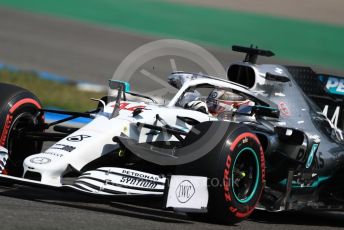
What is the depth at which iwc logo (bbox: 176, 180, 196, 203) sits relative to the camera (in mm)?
7203

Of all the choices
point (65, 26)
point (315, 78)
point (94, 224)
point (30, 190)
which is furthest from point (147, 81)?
point (94, 224)

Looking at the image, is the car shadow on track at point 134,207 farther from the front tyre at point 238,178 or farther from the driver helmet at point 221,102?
the driver helmet at point 221,102

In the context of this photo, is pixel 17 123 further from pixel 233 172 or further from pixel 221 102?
pixel 233 172

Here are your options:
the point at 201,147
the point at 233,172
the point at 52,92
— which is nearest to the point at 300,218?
the point at 233,172

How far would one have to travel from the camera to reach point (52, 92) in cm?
1708

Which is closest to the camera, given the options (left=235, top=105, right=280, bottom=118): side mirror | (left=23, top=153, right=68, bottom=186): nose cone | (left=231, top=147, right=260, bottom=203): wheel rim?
(left=23, top=153, right=68, bottom=186): nose cone

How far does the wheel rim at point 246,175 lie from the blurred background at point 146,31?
11.3 meters

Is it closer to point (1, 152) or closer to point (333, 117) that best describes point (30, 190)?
point (1, 152)

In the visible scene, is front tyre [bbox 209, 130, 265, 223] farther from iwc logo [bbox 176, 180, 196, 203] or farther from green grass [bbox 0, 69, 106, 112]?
green grass [bbox 0, 69, 106, 112]

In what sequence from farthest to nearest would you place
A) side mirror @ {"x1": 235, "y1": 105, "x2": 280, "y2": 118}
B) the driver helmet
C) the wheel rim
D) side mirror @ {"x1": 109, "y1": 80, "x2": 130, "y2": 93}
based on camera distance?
1. the driver helmet
2. side mirror @ {"x1": 235, "y1": 105, "x2": 280, "y2": 118}
3. side mirror @ {"x1": 109, "y1": 80, "x2": 130, "y2": 93}
4. the wheel rim

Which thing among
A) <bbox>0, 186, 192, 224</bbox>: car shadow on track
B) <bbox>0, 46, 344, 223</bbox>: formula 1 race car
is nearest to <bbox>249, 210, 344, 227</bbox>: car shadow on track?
<bbox>0, 46, 344, 223</bbox>: formula 1 race car

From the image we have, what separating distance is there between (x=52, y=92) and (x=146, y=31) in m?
8.75

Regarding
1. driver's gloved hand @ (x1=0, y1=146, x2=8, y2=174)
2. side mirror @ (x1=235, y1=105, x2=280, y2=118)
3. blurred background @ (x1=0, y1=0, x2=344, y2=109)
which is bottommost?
driver's gloved hand @ (x1=0, y1=146, x2=8, y2=174)

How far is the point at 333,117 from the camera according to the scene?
9844 mm
